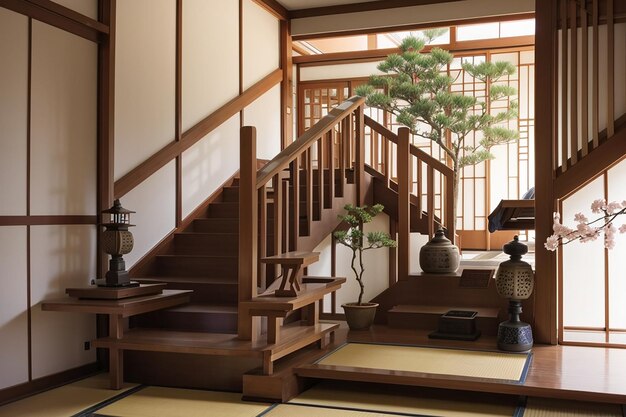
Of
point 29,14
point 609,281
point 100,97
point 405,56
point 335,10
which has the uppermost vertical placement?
point 335,10

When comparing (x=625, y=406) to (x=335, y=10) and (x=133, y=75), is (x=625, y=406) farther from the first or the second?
(x=335, y=10)

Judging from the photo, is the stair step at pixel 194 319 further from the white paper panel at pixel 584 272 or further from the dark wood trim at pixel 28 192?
the white paper panel at pixel 584 272

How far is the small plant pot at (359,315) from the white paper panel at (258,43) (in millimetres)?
2902

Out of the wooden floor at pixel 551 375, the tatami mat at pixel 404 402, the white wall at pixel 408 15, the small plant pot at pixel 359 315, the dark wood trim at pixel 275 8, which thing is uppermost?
the dark wood trim at pixel 275 8

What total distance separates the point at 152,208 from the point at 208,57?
5.67ft

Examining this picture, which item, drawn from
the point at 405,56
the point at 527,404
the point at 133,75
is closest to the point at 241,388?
the point at 527,404

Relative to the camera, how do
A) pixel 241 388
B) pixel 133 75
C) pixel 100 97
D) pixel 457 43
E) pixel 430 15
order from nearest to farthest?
pixel 241 388
pixel 100 97
pixel 133 75
pixel 430 15
pixel 457 43

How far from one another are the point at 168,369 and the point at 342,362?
108 cm


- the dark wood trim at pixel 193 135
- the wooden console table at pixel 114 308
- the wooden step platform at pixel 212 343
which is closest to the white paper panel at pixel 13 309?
the wooden console table at pixel 114 308

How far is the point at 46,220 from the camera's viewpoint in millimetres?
4336

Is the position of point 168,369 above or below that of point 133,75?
below

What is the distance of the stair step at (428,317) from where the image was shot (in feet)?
Answer: 16.6

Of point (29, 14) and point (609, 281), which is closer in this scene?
point (29, 14)

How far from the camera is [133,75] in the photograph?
530 cm
